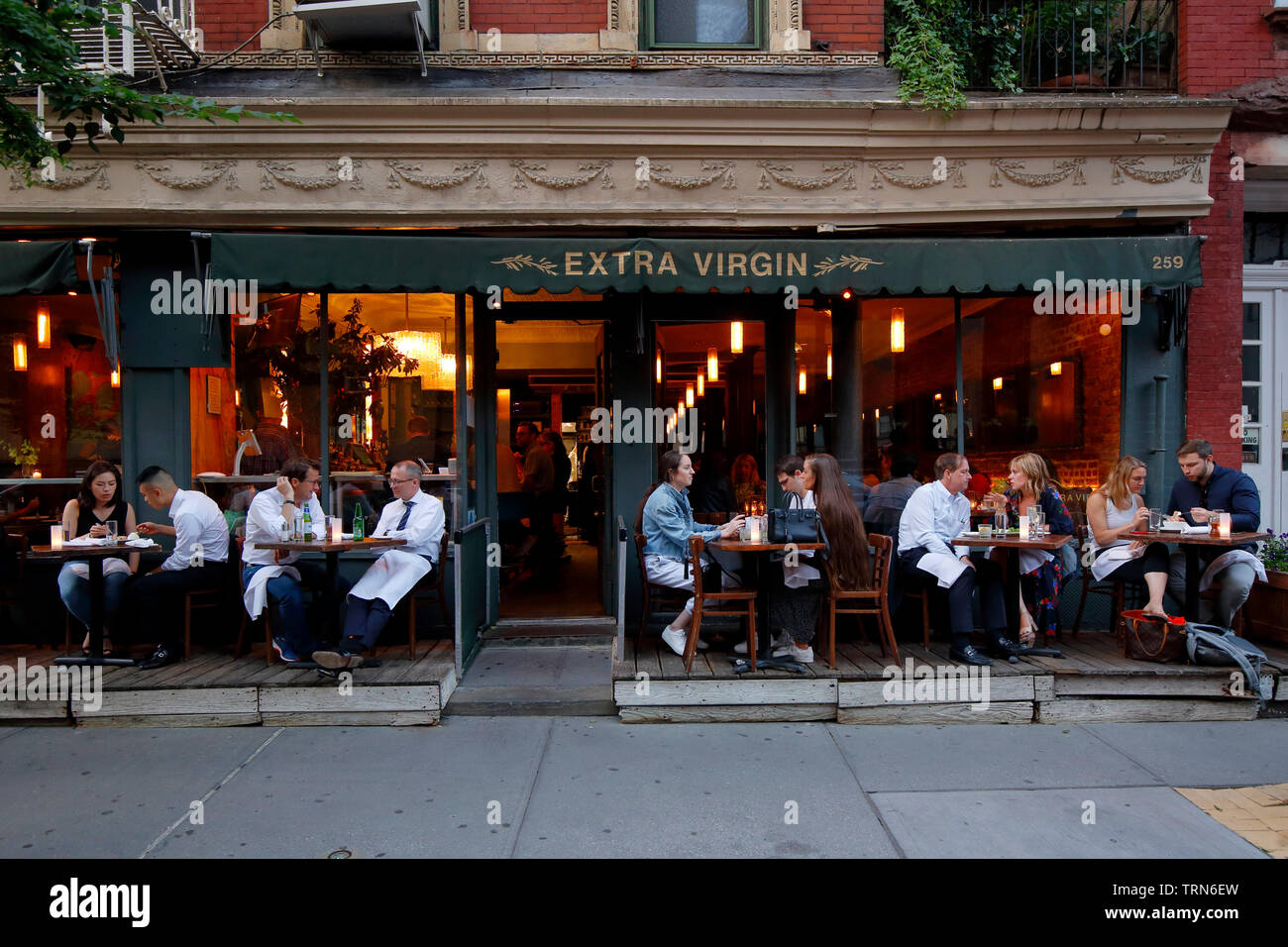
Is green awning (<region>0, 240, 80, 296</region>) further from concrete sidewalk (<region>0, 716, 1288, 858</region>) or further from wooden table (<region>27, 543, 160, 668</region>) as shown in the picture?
concrete sidewalk (<region>0, 716, 1288, 858</region>)

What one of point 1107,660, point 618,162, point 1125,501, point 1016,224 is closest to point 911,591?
point 1107,660

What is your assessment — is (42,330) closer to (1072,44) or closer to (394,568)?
(394,568)

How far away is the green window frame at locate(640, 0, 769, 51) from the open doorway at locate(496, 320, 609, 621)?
2707 millimetres

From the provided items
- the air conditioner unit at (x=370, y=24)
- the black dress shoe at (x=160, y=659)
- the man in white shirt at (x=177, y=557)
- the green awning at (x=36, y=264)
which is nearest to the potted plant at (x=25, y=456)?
the green awning at (x=36, y=264)

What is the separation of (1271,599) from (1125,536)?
1496 mm

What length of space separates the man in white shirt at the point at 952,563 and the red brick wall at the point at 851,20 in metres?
4.10

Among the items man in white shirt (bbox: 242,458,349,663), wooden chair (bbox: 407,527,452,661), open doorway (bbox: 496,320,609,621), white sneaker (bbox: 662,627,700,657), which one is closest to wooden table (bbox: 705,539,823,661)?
white sneaker (bbox: 662,627,700,657)

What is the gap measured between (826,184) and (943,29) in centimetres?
195

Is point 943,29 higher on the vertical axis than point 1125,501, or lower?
higher

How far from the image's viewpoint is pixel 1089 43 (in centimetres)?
797

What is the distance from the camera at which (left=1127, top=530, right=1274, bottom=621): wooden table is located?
620cm

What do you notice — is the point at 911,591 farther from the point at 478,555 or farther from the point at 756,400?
the point at 478,555

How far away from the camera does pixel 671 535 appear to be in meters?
6.64

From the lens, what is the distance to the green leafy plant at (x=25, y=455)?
7.73 metres
